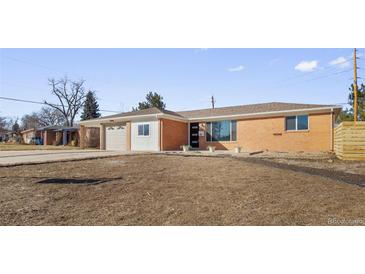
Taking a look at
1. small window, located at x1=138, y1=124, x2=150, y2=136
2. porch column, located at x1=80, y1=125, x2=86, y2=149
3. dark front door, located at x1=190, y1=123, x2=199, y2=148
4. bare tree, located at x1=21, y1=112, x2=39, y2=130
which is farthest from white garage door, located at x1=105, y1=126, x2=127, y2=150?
bare tree, located at x1=21, y1=112, x2=39, y2=130

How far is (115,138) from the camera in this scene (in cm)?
2041

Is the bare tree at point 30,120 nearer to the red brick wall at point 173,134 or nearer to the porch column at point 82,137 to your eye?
the porch column at point 82,137

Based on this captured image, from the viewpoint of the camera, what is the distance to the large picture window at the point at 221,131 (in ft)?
60.4

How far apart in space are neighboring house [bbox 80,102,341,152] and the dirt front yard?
9972mm

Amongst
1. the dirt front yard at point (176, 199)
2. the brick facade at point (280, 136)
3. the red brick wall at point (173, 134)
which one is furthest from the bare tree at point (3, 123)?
the dirt front yard at point (176, 199)

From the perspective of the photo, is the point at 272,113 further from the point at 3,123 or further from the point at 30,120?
the point at 3,123

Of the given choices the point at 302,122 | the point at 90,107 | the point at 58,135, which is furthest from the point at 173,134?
the point at 90,107

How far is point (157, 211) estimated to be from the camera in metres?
4.01

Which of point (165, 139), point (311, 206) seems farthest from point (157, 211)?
point (165, 139)

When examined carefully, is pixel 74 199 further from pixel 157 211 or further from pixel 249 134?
pixel 249 134

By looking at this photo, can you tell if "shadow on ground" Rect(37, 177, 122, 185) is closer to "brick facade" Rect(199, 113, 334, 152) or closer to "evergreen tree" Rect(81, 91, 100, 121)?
"brick facade" Rect(199, 113, 334, 152)
